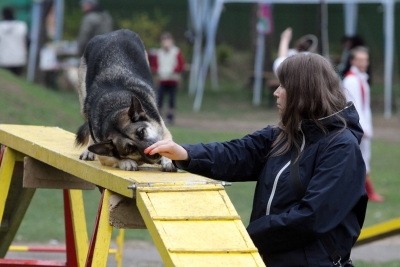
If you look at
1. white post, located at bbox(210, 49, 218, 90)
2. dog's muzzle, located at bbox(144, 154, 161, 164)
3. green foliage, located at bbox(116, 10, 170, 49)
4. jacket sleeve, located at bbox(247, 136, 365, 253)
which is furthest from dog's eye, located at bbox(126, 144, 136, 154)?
green foliage, located at bbox(116, 10, 170, 49)

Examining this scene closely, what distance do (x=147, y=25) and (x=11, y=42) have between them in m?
10.4

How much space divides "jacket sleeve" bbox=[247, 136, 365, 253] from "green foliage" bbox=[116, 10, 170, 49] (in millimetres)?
24740

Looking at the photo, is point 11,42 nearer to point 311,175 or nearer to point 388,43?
point 388,43

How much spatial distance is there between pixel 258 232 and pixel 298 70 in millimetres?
889

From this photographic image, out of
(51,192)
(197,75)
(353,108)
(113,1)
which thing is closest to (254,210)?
(353,108)

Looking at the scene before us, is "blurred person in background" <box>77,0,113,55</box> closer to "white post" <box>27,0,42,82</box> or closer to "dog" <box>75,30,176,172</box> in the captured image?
"white post" <box>27,0,42,82</box>

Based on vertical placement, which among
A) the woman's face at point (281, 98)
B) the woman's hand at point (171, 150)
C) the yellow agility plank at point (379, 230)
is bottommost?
the yellow agility plank at point (379, 230)

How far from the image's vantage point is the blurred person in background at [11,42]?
19.0 meters

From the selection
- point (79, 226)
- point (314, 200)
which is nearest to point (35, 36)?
point (79, 226)

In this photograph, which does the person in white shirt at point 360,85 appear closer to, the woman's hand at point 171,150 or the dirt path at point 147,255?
the dirt path at point 147,255

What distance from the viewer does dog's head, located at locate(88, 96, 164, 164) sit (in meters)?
5.05

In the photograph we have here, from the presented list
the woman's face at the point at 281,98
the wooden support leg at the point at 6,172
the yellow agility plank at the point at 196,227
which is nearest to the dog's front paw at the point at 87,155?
the wooden support leg at the point at 6,172

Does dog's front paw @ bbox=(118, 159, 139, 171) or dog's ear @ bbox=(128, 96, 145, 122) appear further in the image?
dog's ear @ bbox=(128, 96, 145, 122)

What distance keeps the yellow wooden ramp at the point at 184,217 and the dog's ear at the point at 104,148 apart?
0.25 meters
